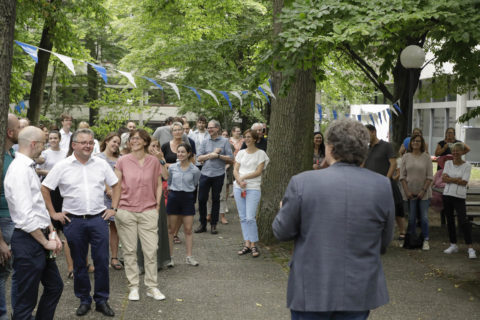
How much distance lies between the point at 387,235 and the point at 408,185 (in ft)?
22.3

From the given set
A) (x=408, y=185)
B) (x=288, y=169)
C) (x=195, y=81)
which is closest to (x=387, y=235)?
(x=288, y=169)

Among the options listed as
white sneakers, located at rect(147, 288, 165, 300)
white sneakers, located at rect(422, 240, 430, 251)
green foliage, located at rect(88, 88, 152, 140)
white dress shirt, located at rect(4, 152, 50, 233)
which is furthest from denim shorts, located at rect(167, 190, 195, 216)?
green foliage, located at rect(88, 88, 152, 140)

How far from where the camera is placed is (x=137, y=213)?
6816 millimetres

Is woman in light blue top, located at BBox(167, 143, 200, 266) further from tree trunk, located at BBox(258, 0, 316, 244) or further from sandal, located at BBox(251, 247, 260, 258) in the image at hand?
tree trunk, located at BBox(258, 0, 316, 244)

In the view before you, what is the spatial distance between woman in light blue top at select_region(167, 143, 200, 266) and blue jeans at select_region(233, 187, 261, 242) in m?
0.88

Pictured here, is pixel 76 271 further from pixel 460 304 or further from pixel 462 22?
pixel 462 22

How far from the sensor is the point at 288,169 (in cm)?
978

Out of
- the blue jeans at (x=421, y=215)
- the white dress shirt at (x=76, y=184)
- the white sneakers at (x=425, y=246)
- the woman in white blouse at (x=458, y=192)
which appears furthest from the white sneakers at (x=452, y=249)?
the white dress shirt at (x=76, y=184)

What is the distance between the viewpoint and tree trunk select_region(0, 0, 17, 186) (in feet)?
14.8

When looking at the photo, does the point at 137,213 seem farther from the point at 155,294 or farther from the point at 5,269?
the point at 5,269

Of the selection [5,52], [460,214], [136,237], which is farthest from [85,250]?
[460,214]

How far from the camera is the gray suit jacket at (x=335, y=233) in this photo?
3367 millimetres

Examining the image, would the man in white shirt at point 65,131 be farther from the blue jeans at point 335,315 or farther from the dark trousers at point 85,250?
the blue jeans at point 335,315

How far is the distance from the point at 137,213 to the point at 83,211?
34.9 inches
